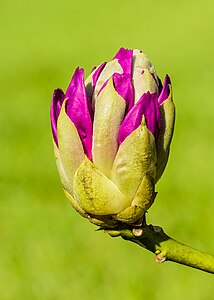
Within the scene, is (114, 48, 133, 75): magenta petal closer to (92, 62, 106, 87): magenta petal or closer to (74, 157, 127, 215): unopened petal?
(92, 62, 106, 87): magenta petal

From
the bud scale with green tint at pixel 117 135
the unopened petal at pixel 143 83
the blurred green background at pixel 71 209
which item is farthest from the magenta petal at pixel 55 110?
the blurred green background at pixel 71 209

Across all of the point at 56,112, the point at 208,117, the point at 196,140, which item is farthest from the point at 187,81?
the point at 56,112

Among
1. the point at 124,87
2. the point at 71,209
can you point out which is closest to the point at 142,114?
the point at 124,87

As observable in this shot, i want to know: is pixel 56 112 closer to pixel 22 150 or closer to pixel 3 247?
pixel 3 247

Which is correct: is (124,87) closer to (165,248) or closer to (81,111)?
(81,111)

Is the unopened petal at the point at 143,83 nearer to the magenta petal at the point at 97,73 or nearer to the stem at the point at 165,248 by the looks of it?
the magenta petal at the point at 97,73

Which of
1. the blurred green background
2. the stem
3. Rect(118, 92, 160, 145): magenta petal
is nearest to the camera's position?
Rect(118, 92, 160, 145): magenta petal

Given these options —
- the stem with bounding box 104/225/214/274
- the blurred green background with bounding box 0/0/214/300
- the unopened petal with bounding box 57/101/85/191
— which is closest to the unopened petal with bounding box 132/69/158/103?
the unopened petal with bounding box 57/101/85/191

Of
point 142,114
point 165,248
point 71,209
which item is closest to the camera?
point 142,114
